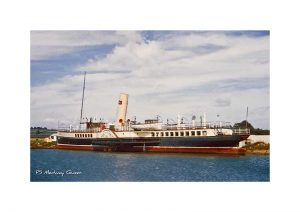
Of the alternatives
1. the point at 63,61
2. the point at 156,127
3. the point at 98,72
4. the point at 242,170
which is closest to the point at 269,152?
the point at 242,170

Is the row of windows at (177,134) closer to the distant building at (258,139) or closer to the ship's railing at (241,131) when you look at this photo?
the ship's railing at (241,131)

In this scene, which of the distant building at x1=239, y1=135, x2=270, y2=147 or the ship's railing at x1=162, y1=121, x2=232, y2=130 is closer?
the distant building at x1=239, y1=135, x2=270, y2=147

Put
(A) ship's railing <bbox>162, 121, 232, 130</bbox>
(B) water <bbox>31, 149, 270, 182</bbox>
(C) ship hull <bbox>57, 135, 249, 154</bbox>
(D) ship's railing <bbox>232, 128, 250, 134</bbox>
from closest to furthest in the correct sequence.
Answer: (B) water <bbox>31, 149, 270, 182</bbox>, (D) ship's railing <bbox>232, 128, 250, 134</bbox>, (A) ship's railing <bbox>162, 121, 232, 130</bbox>, (C) ship hull <bbox>57, 135, 249, 154</bbox>

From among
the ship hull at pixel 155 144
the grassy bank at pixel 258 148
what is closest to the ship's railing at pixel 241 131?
the grassy bank at pixel 258 148

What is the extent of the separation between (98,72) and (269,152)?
12.1 feet

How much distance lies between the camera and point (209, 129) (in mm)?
9805

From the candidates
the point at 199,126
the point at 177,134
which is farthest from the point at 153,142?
the point at 199,126

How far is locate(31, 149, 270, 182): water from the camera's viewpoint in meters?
8.88

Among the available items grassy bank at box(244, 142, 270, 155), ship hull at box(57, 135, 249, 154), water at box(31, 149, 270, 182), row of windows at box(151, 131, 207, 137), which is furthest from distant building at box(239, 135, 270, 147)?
row of windows at box(151, 131, 207, 137)

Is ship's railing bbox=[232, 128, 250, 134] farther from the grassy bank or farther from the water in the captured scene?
the water

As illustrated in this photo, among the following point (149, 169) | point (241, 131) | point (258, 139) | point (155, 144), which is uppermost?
point (241, 131)

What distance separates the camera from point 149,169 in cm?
920

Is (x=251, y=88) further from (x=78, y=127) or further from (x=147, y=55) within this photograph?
(x=78, y=127)

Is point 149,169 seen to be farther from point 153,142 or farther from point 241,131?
point 241,131
